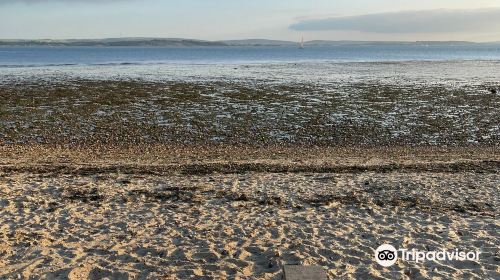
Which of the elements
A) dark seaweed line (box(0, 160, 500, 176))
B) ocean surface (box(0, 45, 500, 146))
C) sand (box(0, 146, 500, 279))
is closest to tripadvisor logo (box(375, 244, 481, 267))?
sand (box(0, 146, 500, 279))

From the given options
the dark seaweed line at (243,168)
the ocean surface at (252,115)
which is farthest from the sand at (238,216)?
the ocean surface at (252,115)

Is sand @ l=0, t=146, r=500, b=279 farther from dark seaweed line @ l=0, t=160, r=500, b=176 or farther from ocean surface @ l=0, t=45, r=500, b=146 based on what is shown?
ocean surface @ l=0, t=45, r=500, b=146

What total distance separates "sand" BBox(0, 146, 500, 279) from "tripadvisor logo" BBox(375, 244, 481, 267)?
152mm

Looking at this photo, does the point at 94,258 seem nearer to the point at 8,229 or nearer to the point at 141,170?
the point at 8,229

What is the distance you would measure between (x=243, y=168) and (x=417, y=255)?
6628 millimetres

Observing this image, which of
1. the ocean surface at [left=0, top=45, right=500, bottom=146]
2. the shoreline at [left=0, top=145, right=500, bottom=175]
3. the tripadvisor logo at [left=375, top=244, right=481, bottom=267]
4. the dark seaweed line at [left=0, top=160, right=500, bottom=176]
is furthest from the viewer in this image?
the ocean surface at [left=0, top=45, right=500, bottom=146]

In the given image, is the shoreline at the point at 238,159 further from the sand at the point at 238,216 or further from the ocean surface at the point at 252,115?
the ocean surface at the point at 252,115

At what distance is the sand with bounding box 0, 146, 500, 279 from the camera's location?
7539 mm

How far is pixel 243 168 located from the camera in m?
13.8

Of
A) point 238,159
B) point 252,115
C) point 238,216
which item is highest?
point 252,115

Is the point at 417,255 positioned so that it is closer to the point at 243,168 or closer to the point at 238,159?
the point at 243,168

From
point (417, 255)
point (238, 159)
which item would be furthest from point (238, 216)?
point (238, 159)

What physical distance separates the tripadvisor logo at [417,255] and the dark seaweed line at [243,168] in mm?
5491

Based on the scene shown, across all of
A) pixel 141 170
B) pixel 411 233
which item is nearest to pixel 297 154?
pixel 141 170
